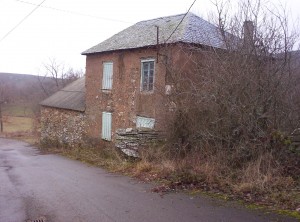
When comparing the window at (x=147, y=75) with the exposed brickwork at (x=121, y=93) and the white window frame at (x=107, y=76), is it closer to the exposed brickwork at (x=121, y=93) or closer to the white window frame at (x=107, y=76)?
the exposed brickwork at (x=121, y=93)

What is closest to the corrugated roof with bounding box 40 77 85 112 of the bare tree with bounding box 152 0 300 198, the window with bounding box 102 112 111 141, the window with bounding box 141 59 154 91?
the window with bounding box 102 112 111 141

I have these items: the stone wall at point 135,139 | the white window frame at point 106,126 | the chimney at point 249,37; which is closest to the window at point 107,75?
the white window frame at point 106,126

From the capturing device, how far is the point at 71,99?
987 inches

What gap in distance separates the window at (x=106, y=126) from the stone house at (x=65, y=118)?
2.29 meters

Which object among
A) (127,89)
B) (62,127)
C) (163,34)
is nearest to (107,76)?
(127,89)

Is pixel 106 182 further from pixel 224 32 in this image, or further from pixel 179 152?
pixel 224 32

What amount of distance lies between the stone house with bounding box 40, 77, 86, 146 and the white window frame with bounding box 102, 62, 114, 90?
2.82 m

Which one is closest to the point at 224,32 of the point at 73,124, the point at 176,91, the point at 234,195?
the point at 176,91

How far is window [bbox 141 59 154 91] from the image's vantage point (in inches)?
661

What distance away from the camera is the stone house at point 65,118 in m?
22.9

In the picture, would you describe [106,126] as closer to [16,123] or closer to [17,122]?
[16,123]

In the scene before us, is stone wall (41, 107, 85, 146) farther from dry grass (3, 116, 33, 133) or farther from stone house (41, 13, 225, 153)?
dry grass (3, 116, 33, 133)

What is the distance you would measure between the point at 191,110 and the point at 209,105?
2.55 feet

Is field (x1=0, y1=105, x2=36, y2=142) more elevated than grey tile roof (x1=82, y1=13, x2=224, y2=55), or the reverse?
grey tile roof (x1=82, y1=13, x2=224, y2=55)
